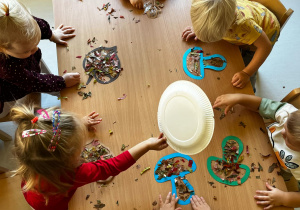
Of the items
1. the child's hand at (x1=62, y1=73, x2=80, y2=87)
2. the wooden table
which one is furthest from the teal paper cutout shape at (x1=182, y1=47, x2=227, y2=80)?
the child's hand at (x1=62, y1=73, x2=80, y2=87)

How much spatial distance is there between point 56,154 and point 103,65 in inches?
20.0

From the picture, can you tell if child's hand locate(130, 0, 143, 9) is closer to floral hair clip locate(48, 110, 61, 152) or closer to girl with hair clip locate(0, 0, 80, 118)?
girl with hair clip locate(0, 0, 80, 118)

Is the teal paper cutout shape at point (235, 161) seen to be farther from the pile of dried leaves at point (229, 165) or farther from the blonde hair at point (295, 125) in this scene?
the blonde hair at point (295, 125)

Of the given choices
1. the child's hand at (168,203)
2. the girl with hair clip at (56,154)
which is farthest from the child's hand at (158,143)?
the child's hand at (168,203)

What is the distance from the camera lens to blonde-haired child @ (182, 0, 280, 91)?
3.11ft

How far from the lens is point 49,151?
791 mm

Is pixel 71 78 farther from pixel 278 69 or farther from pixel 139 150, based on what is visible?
pixel 278 69

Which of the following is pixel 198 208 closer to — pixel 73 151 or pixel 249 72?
pixel 73 151

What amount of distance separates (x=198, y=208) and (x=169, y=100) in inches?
16.4

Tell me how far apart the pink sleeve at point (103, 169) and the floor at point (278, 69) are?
1.03 metres

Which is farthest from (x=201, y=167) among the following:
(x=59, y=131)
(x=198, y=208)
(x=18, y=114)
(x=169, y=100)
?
(x=18, y=114)

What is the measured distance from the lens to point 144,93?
3.58 ft

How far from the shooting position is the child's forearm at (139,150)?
3.07ft

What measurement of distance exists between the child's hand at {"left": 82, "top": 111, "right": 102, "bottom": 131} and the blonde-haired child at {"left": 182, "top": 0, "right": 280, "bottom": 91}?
0.56m
